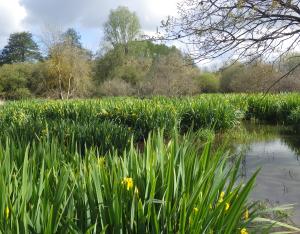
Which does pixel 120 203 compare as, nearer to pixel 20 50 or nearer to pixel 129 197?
pixel 129 197

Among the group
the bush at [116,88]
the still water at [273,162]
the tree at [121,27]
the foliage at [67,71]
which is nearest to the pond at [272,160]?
the still water at [273,162]

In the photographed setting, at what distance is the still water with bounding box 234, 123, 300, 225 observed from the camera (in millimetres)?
5664

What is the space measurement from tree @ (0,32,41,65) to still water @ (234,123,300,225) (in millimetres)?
45141

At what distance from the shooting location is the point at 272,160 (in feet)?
27.6

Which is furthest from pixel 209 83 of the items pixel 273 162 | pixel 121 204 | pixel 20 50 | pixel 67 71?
pixel 121 204

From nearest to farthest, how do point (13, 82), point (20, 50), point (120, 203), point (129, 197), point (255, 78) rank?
point (120, 203) → point (129, 197) → point (255, 78) → point (13, 82) → point (20, 50)

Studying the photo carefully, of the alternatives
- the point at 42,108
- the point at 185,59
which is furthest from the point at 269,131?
the point at 185,59

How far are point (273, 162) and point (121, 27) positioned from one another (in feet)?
135

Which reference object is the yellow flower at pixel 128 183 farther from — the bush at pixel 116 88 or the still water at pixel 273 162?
the bush at pixel 116 88

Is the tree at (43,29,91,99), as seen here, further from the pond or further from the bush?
the pond

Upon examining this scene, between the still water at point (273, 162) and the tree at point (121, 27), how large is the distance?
3491cm

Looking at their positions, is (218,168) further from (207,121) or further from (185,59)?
(207,121)

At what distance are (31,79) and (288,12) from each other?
36.7 m

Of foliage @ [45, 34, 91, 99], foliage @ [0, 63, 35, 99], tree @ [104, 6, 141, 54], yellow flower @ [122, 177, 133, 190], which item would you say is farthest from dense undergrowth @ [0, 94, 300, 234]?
tree @ [104, 6, 141, 54]
